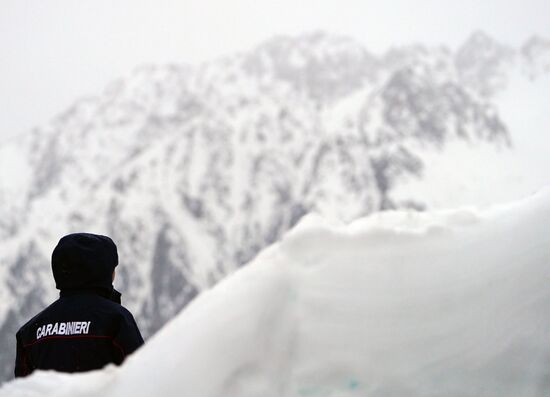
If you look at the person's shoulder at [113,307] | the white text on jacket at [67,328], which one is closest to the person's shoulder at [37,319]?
the white text on jacket at [67,328]

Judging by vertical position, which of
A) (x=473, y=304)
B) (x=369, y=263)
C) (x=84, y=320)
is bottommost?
(x=84, y=320)

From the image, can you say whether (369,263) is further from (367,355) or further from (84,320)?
(84,320)

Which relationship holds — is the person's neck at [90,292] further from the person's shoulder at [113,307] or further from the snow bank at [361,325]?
the snow bank at [361,325]

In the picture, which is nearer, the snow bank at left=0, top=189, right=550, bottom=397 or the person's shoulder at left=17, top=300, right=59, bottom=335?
the snow bank at left=0, top=189, right=550, bottom=397

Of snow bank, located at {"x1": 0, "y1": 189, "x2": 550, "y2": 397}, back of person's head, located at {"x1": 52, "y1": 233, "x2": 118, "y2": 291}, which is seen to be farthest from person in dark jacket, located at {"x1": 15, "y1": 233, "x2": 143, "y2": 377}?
snow bank, located at {"x1": 0, "y1": 189, "x2": 550, "y2": 397}

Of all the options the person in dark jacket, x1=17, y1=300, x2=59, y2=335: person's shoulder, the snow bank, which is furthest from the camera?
x1=17, y1=300, x2=59, y2=335: person's shoulder

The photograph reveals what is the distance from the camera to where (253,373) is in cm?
377

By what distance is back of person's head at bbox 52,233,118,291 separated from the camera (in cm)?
479

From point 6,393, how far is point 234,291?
152 cm

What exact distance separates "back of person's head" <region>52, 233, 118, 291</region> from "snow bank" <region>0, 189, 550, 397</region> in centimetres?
113

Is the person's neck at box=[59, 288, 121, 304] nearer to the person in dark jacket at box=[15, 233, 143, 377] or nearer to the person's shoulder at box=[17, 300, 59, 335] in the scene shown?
the person in dark jacket at box=[15, 233, 143, 377]

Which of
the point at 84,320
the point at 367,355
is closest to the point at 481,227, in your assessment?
the point at 367,355

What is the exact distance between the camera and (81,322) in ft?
15.1

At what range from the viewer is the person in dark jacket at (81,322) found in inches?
180
